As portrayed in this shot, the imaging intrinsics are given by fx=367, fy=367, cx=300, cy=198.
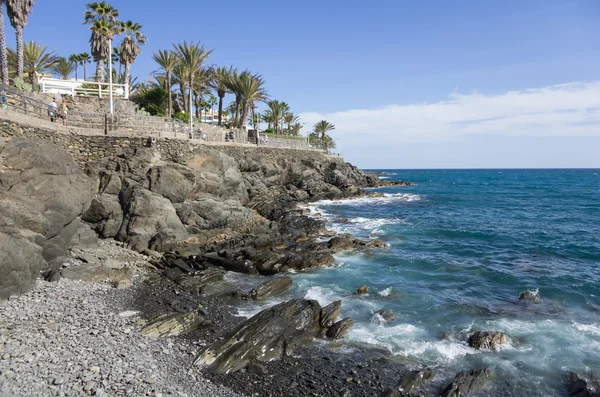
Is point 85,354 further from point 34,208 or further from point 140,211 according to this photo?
point 140,211

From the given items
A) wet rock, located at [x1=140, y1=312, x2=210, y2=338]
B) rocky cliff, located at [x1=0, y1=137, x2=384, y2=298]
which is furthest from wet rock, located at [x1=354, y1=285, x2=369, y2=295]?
wet rock, located at [x1=140, y1=312, x2=210, y2=338]

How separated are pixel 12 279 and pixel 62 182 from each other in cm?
685

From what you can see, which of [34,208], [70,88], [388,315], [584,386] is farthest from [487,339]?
[70,88]

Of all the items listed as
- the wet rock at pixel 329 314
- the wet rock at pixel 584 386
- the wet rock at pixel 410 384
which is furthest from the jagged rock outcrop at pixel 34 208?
the wet rock at pixel 584 386

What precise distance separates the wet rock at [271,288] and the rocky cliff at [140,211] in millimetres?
2445

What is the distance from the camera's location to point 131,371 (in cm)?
943

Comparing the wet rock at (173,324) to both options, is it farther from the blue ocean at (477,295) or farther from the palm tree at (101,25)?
the palm tree at (101,25)

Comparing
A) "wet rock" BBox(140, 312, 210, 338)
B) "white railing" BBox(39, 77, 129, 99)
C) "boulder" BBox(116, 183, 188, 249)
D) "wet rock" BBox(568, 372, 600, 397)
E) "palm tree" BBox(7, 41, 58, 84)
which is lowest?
"wet rock" BBox(568, 372, 600, 397)

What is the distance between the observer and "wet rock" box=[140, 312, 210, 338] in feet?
39.5

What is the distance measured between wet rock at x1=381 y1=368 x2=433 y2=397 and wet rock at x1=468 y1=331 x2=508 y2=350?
284cm

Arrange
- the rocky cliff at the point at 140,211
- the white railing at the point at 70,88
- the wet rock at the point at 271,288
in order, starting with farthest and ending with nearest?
the white railing at the point at 70,88 → the wet rock at the point at 271,288 → the rocky cliff at the point at 140,211

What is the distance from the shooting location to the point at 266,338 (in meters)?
11.9

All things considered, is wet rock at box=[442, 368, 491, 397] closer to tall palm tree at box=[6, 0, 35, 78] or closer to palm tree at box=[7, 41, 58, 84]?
tall palm tree at box=[6, 0, 35, 78]

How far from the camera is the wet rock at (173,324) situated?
12047mm
